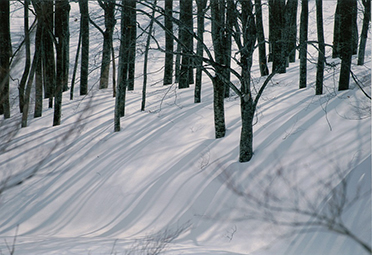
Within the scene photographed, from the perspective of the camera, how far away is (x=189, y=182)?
8562mm

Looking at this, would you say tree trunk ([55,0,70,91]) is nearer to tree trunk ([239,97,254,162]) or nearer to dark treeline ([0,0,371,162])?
dark treeline ([0,0,371,162])

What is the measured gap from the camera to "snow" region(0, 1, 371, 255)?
666 cm

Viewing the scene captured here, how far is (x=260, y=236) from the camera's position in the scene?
6.98 meters

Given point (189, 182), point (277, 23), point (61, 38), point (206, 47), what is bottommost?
point (189, 182)

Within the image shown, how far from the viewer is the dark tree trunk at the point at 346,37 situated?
1005cm

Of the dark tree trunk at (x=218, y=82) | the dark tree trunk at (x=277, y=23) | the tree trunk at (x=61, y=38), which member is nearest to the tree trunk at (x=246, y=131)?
the dark tree trunk at (x=218, y=82)

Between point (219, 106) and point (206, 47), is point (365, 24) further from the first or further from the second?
point (206, 47)

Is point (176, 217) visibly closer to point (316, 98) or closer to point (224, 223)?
point (224, 223)

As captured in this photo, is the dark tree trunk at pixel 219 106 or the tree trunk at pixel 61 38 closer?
the dark tree trunk at pixel 219 106

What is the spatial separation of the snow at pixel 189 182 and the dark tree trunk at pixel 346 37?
1.55 ft

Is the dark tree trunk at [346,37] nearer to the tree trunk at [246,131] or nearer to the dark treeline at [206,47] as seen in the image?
the dark treeline at [206,47]

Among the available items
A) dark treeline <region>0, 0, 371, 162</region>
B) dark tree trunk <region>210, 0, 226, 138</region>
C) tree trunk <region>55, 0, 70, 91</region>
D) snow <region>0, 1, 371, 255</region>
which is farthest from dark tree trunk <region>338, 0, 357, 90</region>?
tree trunk <region>55, 0, 70, 91</region>

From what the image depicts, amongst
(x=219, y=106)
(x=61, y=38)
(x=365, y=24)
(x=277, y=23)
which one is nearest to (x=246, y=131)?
(x=219, y=106)

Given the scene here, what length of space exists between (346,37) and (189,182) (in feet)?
20.0
